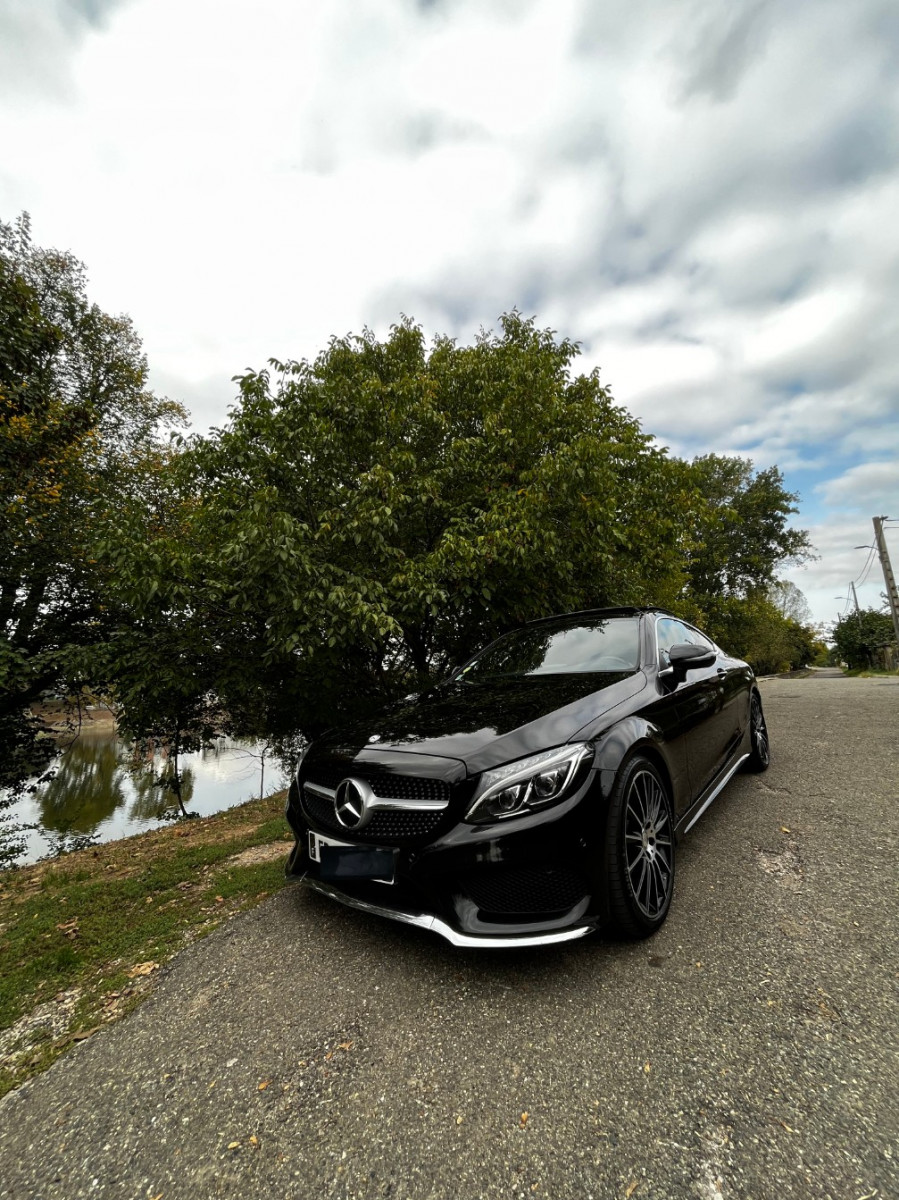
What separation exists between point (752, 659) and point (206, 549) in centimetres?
3721

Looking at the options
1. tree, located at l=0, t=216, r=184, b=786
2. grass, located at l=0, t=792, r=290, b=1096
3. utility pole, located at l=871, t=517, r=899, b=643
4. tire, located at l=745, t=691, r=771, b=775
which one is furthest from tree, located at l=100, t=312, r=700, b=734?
utility pole, located at l=871, t=517, r=899, b=643

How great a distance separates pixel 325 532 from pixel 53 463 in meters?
6.36

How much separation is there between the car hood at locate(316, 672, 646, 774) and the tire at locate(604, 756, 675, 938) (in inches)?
12.5

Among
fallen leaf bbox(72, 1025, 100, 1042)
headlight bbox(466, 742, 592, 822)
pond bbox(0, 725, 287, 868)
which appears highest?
headlight bbox(466, 742, 592, 822)

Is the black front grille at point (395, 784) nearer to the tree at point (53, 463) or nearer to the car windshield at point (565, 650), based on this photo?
the car windshield at point (565, 650)

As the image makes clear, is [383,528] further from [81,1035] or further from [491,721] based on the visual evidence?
[81,1035]

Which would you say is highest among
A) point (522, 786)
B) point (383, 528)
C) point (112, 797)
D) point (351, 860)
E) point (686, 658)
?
point (383, 528)

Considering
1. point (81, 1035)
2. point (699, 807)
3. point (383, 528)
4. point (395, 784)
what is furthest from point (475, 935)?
point (383, 528)

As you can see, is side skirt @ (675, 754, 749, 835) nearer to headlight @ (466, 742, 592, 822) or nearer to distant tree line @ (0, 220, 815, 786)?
headlight @ (466, 742, 592, 822)

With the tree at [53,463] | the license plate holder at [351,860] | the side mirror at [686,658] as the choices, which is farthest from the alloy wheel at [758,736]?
the tree at [53,463]

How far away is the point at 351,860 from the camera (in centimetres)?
206

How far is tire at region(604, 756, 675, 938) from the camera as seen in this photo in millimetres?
1970

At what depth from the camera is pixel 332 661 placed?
265 inches

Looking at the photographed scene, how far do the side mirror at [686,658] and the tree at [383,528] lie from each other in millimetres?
2783
